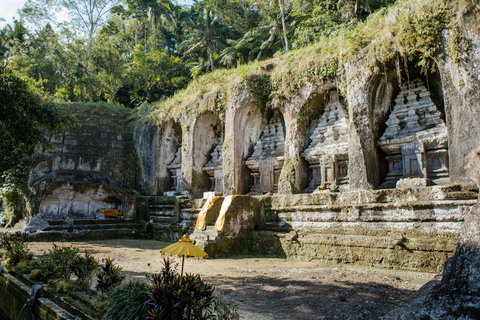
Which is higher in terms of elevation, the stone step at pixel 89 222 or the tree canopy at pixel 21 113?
the tree canopy at pixel 21 113

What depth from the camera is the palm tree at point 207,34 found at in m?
27.1

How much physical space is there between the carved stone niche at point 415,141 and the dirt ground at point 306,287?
10.9 feet

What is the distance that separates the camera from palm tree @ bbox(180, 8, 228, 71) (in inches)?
1069

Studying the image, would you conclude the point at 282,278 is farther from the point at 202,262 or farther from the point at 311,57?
the point at 311,57

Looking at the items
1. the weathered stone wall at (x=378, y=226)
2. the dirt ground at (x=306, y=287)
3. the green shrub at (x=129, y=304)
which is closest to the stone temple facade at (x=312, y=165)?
the weathered stone wall at (x=378, y=226)

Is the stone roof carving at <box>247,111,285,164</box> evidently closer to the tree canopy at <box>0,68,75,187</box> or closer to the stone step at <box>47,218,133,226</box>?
the stone step at <box>47,218,133,226</box>

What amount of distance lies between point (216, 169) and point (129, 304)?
1149 cm

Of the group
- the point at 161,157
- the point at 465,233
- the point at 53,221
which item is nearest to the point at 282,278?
the point at 465,233

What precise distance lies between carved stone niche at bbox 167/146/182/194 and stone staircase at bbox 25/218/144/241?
2.73 meters

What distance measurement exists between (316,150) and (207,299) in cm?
859

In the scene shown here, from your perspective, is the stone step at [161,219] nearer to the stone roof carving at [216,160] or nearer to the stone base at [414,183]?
the stone roof carving at [216,160]

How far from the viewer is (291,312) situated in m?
4.16

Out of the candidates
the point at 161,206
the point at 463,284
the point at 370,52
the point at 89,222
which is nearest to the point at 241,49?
the point at 161,206

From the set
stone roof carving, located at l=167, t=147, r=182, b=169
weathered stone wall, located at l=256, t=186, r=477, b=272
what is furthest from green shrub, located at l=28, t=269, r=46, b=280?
stone roof carving, located at l=167, t=147, r=182, b=169
